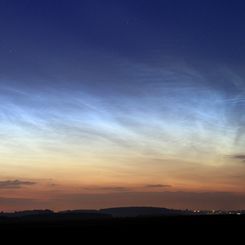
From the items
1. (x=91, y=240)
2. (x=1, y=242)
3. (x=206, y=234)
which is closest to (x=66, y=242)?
(x=91, y=240)

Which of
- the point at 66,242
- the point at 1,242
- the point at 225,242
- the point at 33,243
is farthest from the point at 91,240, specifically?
the point at 225,242

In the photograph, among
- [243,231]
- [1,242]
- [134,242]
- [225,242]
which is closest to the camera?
[225,242]

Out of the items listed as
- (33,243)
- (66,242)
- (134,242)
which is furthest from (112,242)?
(33,243)

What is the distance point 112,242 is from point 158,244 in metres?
5.12

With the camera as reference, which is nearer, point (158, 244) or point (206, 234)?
point (158, 244)

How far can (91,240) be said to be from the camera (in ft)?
175

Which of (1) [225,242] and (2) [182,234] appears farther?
(2) [182,234]

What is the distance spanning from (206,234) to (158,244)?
31.9ft

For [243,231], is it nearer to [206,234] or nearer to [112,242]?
[206,234]

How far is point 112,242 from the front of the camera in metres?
49.5

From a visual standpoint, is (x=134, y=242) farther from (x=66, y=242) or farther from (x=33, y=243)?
(x=33, y=243)

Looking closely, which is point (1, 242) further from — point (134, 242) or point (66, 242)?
point (134, 242)

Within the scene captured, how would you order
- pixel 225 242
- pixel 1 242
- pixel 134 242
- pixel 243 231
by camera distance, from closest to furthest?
pixel 225 242, pixel 134 242, pixel 1 242, pixel 243 231

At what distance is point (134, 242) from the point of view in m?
49.2
